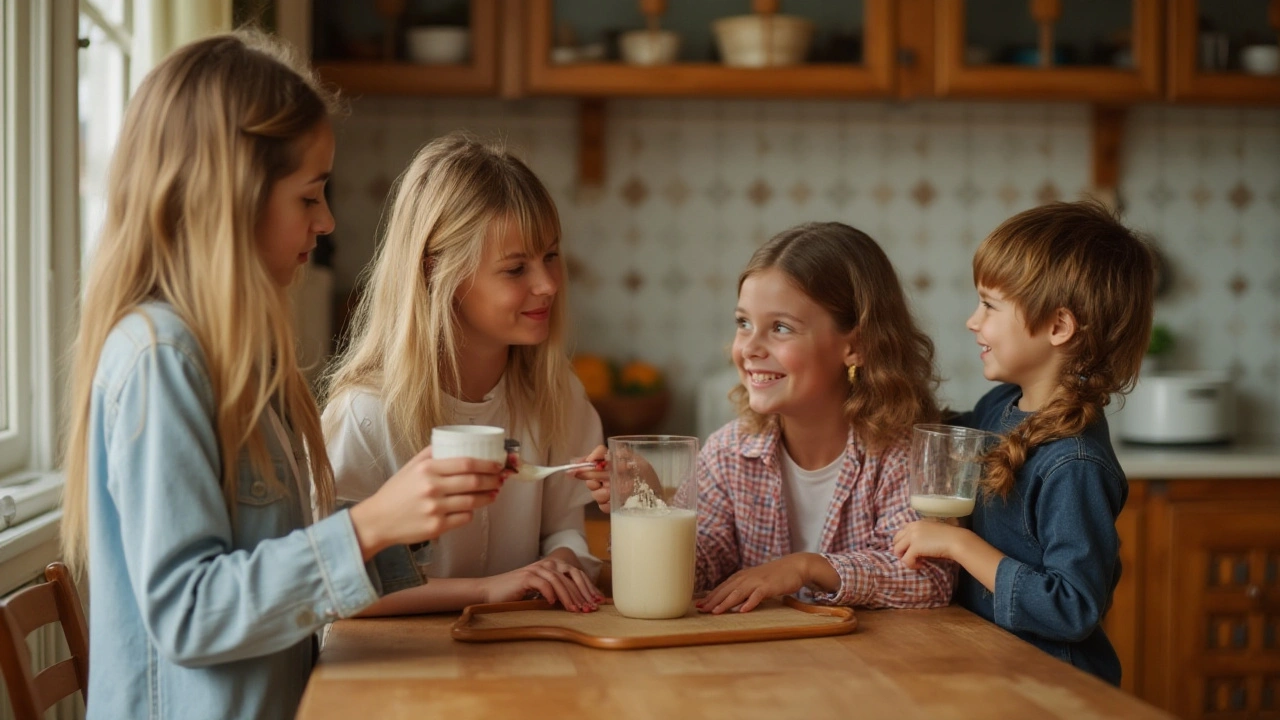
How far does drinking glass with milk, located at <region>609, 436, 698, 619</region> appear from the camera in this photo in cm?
137

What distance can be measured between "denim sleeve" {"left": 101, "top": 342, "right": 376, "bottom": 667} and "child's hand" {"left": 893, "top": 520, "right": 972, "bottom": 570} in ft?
2.21

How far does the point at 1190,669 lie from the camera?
10.1 ft

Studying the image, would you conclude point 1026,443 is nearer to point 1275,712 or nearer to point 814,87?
point 814,87

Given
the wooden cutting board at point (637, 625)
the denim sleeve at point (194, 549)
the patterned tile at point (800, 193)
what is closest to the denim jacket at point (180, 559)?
the denim sleeve at point (194, 549)

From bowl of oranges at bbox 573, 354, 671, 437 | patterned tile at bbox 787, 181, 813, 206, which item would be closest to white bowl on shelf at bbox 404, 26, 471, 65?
bowl of oranges at bbox 573, 354, 671, 437

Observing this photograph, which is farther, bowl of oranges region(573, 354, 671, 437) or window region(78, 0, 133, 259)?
bowl of oranges region(573, 354, 671, 437)

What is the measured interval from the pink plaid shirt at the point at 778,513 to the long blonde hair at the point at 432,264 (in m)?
0.40

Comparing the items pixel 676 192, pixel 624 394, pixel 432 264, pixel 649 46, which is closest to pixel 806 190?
pixel 676 192

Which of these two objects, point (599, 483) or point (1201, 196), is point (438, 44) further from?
point (1201, 196)

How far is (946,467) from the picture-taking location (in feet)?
4.62

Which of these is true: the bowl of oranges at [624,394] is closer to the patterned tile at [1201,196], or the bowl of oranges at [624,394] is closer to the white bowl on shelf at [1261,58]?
the patterned tile at [1201,196]

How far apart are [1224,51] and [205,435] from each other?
3.00 meters

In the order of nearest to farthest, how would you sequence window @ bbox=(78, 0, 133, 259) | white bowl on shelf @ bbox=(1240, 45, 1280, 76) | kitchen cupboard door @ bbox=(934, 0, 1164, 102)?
window @ bbox=(78, 0, 133, 259)
kitchen cupboard door @ bbox=(934, 0, 1164, 102)
white bowl on shelf @ bbox=(1240, 45, 1280, 76)

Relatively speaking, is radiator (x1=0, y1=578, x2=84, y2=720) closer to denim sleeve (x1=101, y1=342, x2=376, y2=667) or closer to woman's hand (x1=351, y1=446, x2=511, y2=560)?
denim sleeve (x1=101, y1=342, x2=376, y2=667)
